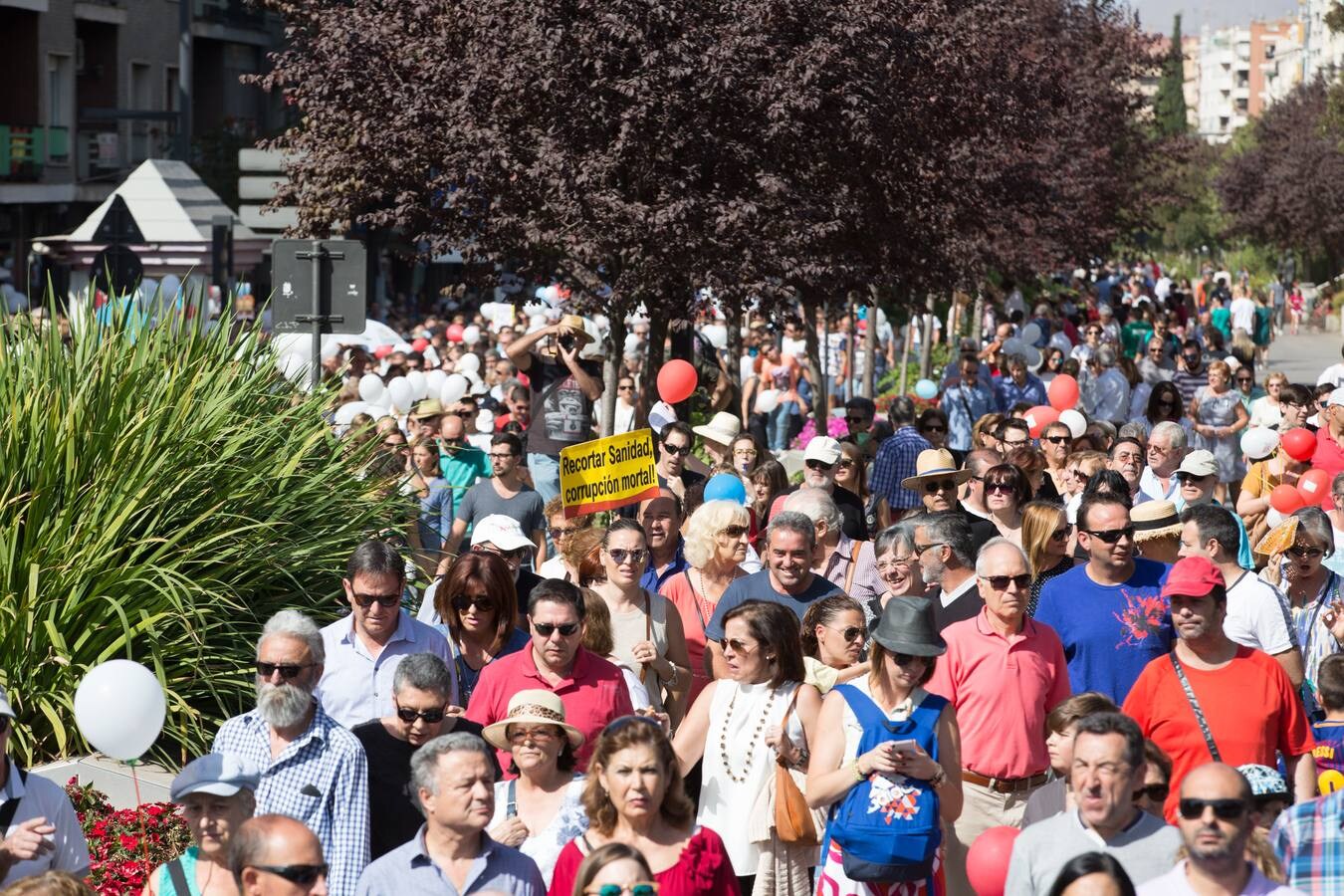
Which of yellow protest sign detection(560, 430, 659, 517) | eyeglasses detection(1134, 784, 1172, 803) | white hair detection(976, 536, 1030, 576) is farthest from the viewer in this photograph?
yellow protest sign detection(560, 430, 659, 517)

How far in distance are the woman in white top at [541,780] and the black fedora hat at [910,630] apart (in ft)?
3.39

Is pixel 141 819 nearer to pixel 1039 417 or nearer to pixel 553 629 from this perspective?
pixel 553 629

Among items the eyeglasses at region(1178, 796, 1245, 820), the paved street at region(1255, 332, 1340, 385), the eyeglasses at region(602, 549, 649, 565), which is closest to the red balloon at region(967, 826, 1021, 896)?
the eyeglasses at region(1178, 796, 1245, 820)

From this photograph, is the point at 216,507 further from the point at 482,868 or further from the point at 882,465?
the point at 882,465

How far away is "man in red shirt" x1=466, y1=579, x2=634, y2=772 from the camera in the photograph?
23.6ft

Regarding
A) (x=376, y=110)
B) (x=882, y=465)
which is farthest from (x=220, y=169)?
(x=882, y=465)

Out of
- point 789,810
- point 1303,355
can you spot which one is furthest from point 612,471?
point 1303,355

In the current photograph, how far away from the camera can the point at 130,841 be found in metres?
7.77

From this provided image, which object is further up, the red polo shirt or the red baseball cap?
the red baseball cap

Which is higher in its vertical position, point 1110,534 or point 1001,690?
point 1110,534

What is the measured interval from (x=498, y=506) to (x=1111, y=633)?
4.47 meters

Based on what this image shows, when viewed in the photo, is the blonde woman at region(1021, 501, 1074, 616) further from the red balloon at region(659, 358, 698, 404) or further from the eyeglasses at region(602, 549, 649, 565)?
the red balloon at region(659, 358, 698, 404)

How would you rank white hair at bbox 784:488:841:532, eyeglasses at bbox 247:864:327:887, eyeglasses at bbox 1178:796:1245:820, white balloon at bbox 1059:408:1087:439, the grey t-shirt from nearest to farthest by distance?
eyeglasses at bbox 247:864:327:887, eyeglasses at bbox 1178:796:1245:820, white hair at bbox 784:488:841:532, the grey t-shirt, white balloon at bbox 1059:408:1087:439

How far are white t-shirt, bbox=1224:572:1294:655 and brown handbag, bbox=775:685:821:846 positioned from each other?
2.20m
